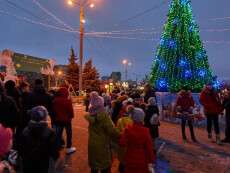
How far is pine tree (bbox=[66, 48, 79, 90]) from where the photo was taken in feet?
210

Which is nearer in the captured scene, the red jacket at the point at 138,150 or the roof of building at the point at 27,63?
the red jacket at the point at 138,150

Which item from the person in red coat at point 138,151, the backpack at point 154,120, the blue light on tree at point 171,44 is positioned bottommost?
the person in red coat at point 138,151

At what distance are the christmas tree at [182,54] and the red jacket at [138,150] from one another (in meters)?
16.5

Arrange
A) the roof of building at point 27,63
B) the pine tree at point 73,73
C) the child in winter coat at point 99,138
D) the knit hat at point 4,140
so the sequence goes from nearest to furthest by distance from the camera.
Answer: the knit hat at point 4,140 < the child in winter coat at point 99,138 < the roof of building at point 27,63 < the pine tree at point 73,73

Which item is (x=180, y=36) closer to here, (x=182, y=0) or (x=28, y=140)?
(x=182, y=0)

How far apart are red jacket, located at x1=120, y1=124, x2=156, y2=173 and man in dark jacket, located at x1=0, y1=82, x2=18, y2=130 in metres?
2.37

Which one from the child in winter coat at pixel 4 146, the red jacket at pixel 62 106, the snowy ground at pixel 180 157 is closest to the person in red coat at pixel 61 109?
the red jacket at pixel 62 106

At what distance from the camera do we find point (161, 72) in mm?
23766

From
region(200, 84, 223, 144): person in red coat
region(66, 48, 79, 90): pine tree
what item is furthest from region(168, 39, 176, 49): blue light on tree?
region(66, 48, 79, 90): pine tree

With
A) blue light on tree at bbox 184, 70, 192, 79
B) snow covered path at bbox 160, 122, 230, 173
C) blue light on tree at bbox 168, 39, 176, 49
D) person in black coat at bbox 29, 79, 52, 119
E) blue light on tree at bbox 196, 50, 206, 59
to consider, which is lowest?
snow covered path at bbox 160, 122, 230, 173

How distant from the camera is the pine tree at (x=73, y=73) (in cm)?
6398

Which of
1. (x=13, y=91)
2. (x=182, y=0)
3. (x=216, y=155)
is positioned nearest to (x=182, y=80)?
(x=182, y=0)

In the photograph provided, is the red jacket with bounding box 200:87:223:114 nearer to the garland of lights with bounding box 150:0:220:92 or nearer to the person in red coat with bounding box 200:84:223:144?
the person in red coat with bounding box 200:84:223:144

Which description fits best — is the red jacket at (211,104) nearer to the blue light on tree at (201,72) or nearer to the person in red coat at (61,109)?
the person in red coat at (61,109)
